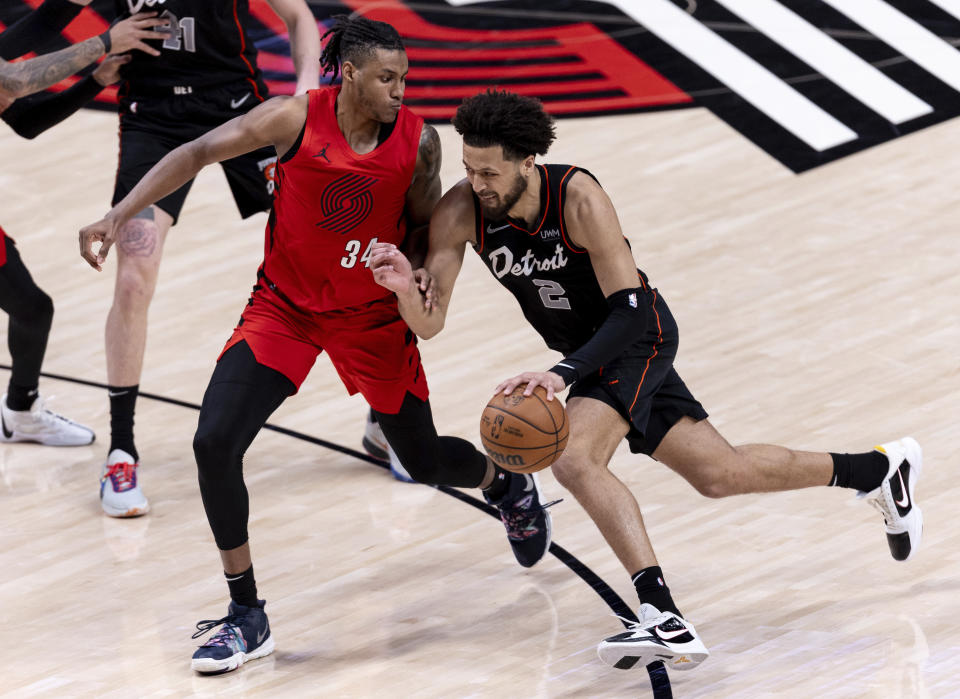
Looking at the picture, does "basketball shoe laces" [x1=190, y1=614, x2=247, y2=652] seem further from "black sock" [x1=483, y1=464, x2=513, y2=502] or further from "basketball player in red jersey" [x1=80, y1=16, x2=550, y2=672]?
"black sock" [x1=483, y1=464, x2=513, y2=502]

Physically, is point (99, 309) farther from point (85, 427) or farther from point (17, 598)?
point (17, 598)

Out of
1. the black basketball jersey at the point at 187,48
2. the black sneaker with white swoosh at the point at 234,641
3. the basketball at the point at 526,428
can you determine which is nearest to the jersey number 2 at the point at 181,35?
the black basketball jersey at the point at 187,48

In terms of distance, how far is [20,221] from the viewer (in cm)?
831

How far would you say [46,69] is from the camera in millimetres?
5508

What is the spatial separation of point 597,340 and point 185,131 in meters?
2.40

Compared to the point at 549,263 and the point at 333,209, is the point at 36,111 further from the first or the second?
the point at 549,263

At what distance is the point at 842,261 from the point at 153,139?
3.40 meters

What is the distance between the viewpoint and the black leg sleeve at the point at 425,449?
4613mm

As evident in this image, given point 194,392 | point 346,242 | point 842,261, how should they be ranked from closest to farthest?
point 346,242
point 194,392
point 842,261

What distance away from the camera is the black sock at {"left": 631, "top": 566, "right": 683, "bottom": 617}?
3988 mm

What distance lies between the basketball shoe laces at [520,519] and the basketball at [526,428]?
2.88 feet

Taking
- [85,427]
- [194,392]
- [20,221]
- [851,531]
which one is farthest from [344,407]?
[20,221]

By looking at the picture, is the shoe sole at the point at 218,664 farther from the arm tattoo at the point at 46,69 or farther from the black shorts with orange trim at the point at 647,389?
the arm tattoo at the point at 46,69

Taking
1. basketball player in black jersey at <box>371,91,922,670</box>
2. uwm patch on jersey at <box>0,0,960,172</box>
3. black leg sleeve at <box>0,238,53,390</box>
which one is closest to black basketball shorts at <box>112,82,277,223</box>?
black leg sleeve at <box>0,238,53,390</box>
